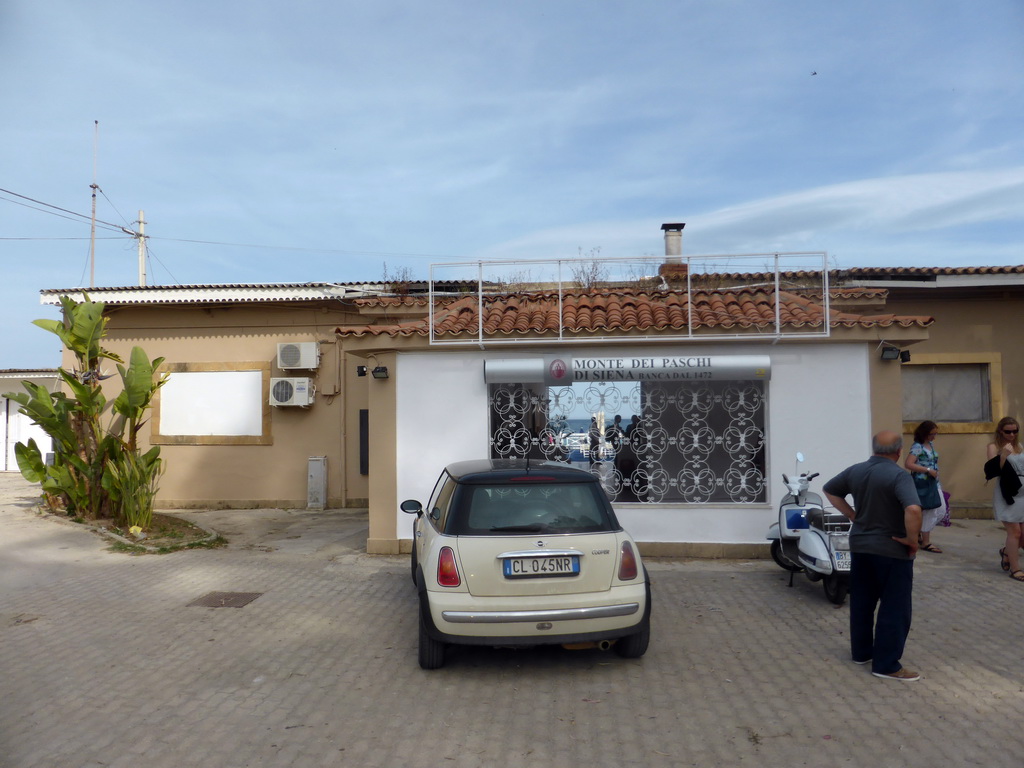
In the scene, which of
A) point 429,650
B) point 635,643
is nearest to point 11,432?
point 429,650

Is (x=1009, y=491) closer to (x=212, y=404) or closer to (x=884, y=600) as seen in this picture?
(x=884, y=600)

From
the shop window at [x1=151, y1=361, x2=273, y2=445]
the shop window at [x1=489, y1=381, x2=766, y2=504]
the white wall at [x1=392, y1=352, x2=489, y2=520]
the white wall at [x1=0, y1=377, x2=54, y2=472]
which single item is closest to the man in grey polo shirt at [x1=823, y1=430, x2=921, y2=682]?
the shop window at [x1=489, y1=381, x2=766, y2=504]

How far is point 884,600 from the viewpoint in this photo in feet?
17.3

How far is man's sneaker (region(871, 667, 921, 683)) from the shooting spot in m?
5.27

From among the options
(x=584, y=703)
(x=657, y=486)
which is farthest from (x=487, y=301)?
(x=584, y=703)

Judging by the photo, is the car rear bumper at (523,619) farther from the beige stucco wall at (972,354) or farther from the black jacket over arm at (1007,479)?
the beige stucco wall at (972,354)

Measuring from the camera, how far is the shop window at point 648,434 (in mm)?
9484

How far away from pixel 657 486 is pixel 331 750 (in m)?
6.15

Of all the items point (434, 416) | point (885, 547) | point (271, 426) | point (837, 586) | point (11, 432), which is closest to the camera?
point (885, 547)

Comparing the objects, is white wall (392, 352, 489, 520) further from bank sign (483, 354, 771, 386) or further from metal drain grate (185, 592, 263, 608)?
metal drain grate (185, 592, 263, 608)

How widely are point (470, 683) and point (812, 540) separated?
151 inches

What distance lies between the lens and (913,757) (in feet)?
13.5

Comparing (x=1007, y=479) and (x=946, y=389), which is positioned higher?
(x=946, y=389)

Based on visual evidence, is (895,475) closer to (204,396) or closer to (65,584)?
(65,584)
